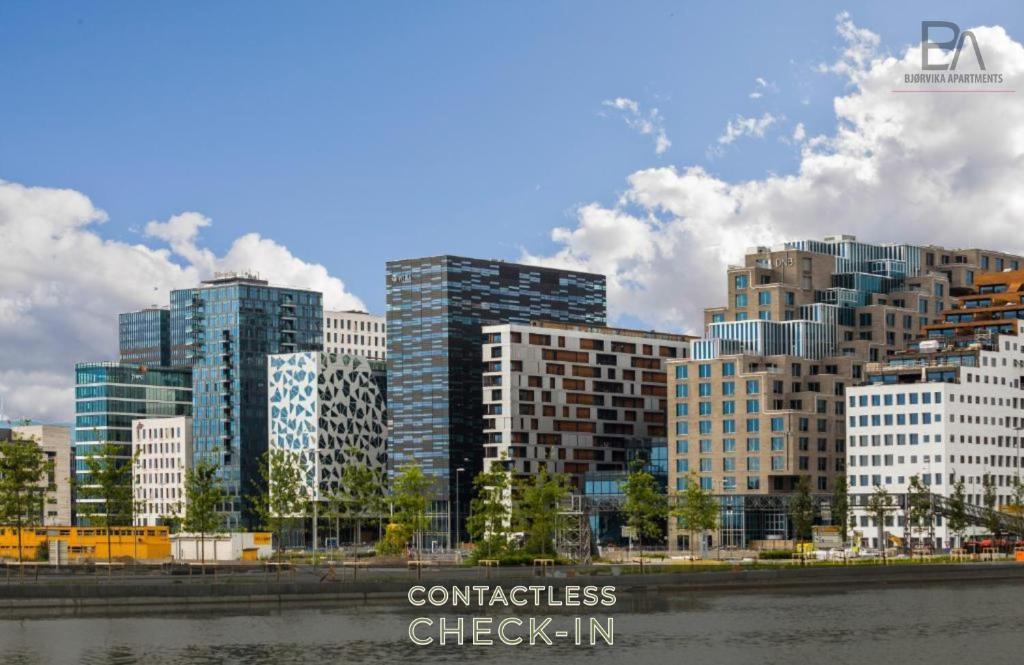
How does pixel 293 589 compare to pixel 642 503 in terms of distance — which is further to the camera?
pixel 642 503

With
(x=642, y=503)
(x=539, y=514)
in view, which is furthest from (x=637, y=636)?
(x=642, y=503)

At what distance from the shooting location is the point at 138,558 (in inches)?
7397

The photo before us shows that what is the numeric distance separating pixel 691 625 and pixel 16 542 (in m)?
105

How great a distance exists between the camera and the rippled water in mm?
101438

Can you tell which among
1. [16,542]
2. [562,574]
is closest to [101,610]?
[562,574]

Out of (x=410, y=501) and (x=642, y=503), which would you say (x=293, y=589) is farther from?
(x=642, y=503)

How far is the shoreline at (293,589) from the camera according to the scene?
440ft

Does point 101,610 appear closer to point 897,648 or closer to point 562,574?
point 562,574

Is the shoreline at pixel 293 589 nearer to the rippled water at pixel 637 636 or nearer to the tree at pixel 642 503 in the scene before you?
the rippled water at pixel 637 636

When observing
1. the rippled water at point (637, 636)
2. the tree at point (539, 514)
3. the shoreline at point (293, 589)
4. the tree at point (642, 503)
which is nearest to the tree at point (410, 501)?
the tree at point (539, 514)

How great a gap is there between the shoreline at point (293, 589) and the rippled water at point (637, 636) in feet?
14.0

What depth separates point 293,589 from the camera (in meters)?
139

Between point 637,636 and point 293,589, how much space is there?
3693 centimetres

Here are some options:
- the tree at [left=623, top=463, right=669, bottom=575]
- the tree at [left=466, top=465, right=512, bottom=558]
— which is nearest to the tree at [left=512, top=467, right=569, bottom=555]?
the tree at [left=466, top=465, right=512, bottom=558]
